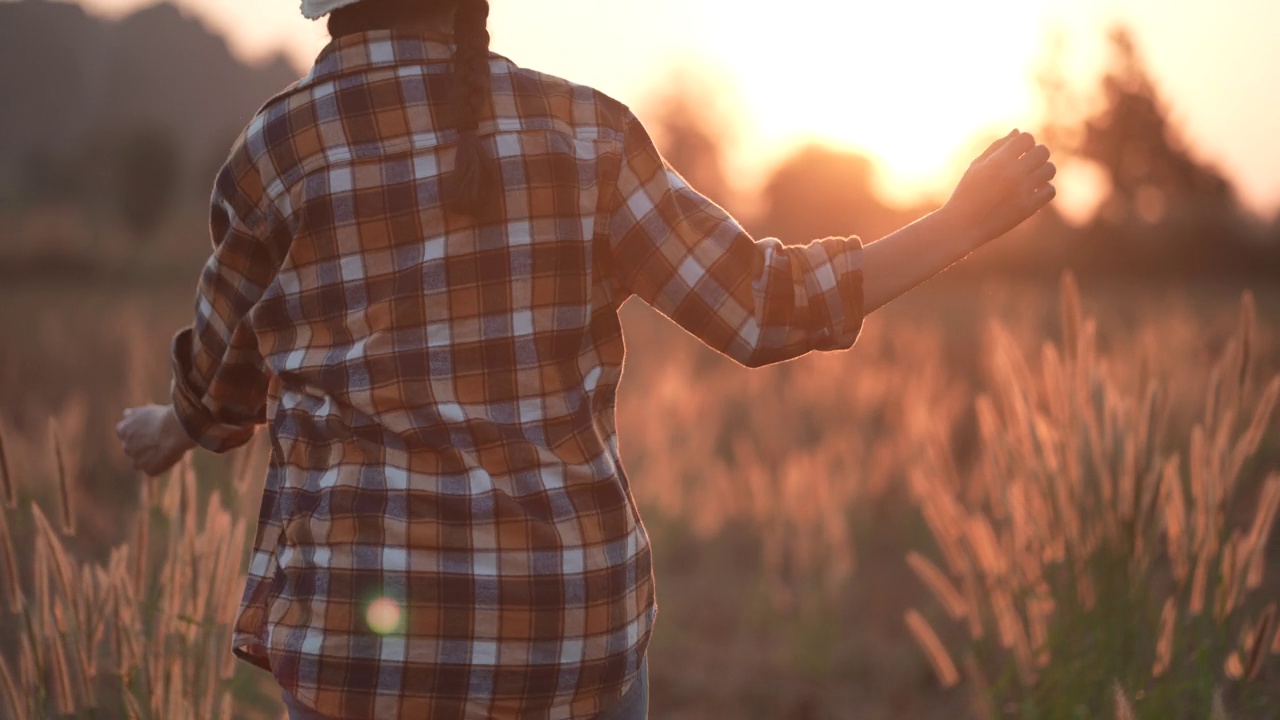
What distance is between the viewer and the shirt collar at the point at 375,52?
1079 mm

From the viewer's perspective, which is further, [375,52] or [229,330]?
[229,330]

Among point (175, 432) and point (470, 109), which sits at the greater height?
point (470, 109)

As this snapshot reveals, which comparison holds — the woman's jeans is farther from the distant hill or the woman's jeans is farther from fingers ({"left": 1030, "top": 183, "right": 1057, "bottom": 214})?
the distant hill

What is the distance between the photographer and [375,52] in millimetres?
1081

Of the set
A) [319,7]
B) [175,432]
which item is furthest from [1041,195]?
[175,432]

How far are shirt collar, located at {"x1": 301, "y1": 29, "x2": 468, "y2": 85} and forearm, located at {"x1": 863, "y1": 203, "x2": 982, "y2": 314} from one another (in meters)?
0.49

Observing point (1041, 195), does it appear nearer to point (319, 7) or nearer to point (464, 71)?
point (464, 71)

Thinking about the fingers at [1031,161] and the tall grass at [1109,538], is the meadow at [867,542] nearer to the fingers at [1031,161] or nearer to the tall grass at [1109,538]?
the tall grass at [1109,538]

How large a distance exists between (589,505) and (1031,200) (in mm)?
560

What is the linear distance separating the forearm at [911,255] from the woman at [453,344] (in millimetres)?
41

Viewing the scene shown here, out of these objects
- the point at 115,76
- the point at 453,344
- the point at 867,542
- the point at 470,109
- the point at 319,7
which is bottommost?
the point at 867,542

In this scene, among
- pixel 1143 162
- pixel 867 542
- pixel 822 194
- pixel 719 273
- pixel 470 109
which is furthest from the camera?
pixel 822 194

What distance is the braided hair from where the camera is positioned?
1019 millimetres

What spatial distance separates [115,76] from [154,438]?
80078 millimetres
